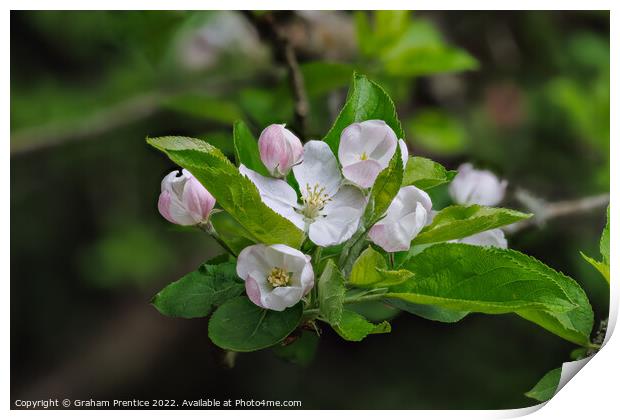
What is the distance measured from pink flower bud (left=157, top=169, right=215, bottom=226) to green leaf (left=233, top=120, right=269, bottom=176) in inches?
1.5

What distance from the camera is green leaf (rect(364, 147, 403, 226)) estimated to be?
460 mm

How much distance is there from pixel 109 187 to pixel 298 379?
0.54 m

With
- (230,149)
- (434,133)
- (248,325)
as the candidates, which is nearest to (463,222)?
(248,325)

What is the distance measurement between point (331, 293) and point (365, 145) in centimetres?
9

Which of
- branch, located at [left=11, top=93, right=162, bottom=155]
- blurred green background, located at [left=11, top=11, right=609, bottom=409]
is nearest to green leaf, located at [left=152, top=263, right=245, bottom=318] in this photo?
blurred green background, located at [left=11, top=11, right=609, bottom=409]

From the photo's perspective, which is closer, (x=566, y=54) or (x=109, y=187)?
(x=566, y=54)

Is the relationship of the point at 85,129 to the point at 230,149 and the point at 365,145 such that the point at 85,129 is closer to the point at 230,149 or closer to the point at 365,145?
the point at 230,149

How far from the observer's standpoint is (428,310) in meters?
0.54

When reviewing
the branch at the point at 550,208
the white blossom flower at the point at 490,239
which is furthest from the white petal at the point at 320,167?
the branch at the point at 550,208

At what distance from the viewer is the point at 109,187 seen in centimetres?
162

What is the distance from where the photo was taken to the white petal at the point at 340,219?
489 mm

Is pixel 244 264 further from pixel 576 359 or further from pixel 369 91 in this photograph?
pixel 576 359
